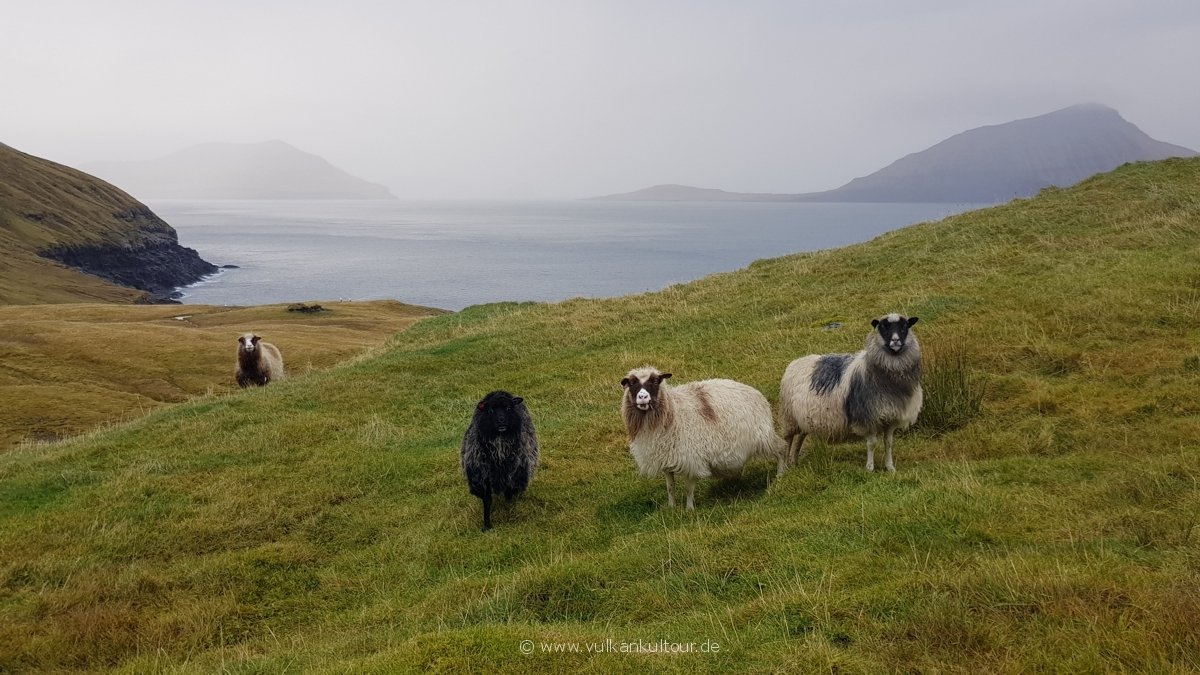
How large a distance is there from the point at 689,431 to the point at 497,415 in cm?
305

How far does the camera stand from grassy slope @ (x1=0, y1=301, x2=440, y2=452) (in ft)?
82.3

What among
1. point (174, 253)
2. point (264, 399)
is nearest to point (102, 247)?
point (174, 253)

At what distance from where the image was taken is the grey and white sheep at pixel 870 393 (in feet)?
35.1

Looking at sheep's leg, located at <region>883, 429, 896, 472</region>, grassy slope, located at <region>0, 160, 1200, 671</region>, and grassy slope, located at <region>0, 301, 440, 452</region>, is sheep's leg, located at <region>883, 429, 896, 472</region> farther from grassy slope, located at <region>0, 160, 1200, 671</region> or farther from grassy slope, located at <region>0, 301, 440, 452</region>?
grassy slope, located at <region>0, 301, 440, 452</region>

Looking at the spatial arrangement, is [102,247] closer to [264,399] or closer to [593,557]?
[264,399]

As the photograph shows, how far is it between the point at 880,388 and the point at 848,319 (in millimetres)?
11026

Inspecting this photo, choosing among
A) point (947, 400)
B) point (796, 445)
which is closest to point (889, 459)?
point (796, 445)

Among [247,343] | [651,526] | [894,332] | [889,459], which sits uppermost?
[894,332]

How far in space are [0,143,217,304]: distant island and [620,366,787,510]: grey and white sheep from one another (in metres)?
83.7

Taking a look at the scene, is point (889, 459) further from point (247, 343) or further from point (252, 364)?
point (252, 364)

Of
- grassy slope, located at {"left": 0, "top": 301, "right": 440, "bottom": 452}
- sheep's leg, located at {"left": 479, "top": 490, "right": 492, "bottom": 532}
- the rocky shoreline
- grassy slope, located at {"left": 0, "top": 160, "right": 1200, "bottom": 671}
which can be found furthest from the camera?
the rocky shoreline

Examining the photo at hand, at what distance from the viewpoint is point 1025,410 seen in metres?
12.7

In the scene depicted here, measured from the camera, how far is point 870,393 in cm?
1080


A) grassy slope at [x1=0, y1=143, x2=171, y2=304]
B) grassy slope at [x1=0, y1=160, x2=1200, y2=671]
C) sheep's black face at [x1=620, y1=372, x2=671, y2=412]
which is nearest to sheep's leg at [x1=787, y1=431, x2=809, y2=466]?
grassy slope at [x1=0, y1=160, x2=1200, y2=671]
